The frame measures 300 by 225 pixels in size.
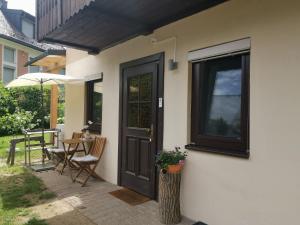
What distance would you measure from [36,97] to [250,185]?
518 inches

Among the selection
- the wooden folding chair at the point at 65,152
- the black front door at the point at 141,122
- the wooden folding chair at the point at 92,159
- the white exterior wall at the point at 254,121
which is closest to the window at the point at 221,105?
the white exterior wall at the point at 254,121

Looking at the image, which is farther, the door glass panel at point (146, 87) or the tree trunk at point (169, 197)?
the door glass panel at point (146, 87)

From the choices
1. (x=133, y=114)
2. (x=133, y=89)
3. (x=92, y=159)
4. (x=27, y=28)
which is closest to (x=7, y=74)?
(x=27, y=28)

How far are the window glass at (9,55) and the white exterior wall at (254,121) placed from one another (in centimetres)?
1451

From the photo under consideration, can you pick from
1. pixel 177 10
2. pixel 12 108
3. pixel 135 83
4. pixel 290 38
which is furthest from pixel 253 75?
pixel 12 108

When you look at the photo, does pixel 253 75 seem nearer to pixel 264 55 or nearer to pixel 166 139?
pixel 264 55

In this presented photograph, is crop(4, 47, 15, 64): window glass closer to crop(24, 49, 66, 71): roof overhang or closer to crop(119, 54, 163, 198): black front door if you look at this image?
crop(24, 49, 66, 71): roof overhang

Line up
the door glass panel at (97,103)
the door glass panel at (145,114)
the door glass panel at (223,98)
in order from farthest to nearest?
1. the door glass panel at (97,103)
2. the door glass panel at (145,114)
3. the door glass panel at (223,98)

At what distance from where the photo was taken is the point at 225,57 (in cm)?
329

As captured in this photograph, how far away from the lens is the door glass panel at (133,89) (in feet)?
15.5

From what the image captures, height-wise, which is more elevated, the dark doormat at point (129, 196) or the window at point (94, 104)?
the window at point (94, 104)

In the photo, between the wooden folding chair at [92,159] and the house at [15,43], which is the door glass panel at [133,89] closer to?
the wooden folding chair at [92,159]

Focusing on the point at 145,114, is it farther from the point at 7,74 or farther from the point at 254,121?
the point at 7,74

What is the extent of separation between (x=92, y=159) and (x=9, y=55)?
44.9 feet
